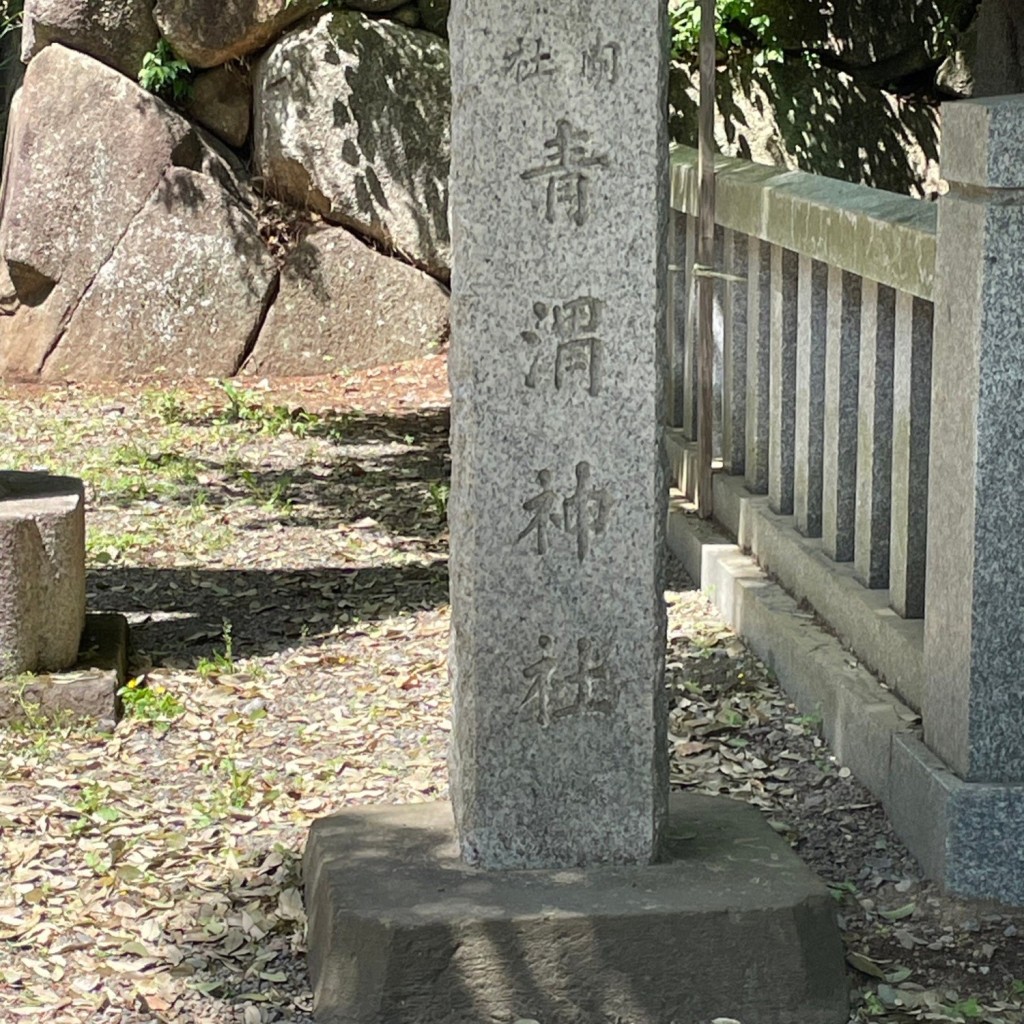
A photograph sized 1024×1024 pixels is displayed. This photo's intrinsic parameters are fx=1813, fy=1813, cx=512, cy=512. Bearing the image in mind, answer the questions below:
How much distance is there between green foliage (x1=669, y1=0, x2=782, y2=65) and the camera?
1008 centimetres

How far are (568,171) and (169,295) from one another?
280 inches

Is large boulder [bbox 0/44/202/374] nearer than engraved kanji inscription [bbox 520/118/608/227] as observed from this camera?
No

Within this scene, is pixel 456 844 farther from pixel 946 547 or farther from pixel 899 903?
pixel 946 547

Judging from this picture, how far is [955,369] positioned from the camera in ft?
12.4

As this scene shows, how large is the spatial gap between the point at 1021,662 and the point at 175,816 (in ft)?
6.76

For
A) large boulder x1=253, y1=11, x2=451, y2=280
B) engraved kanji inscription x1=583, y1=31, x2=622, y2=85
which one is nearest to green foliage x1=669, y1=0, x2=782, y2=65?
large boulder x1=253, y1=11, x2=451, y2=280

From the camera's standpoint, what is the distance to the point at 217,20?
10211 millimetres

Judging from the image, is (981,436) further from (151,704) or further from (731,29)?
(731,29)

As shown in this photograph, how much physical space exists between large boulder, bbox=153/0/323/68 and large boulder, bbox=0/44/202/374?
38 cm

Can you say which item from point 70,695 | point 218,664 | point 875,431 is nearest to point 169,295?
point 218,664

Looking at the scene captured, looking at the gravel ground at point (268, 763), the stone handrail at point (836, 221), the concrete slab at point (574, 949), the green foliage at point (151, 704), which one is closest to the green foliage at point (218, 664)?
the gravel ground at point (268, 763)

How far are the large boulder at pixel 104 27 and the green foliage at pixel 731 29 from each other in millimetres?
2950

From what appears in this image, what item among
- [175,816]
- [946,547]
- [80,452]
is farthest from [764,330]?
[80,452]

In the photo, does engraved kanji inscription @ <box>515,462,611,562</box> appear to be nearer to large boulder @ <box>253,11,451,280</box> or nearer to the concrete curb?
the concrete curb
